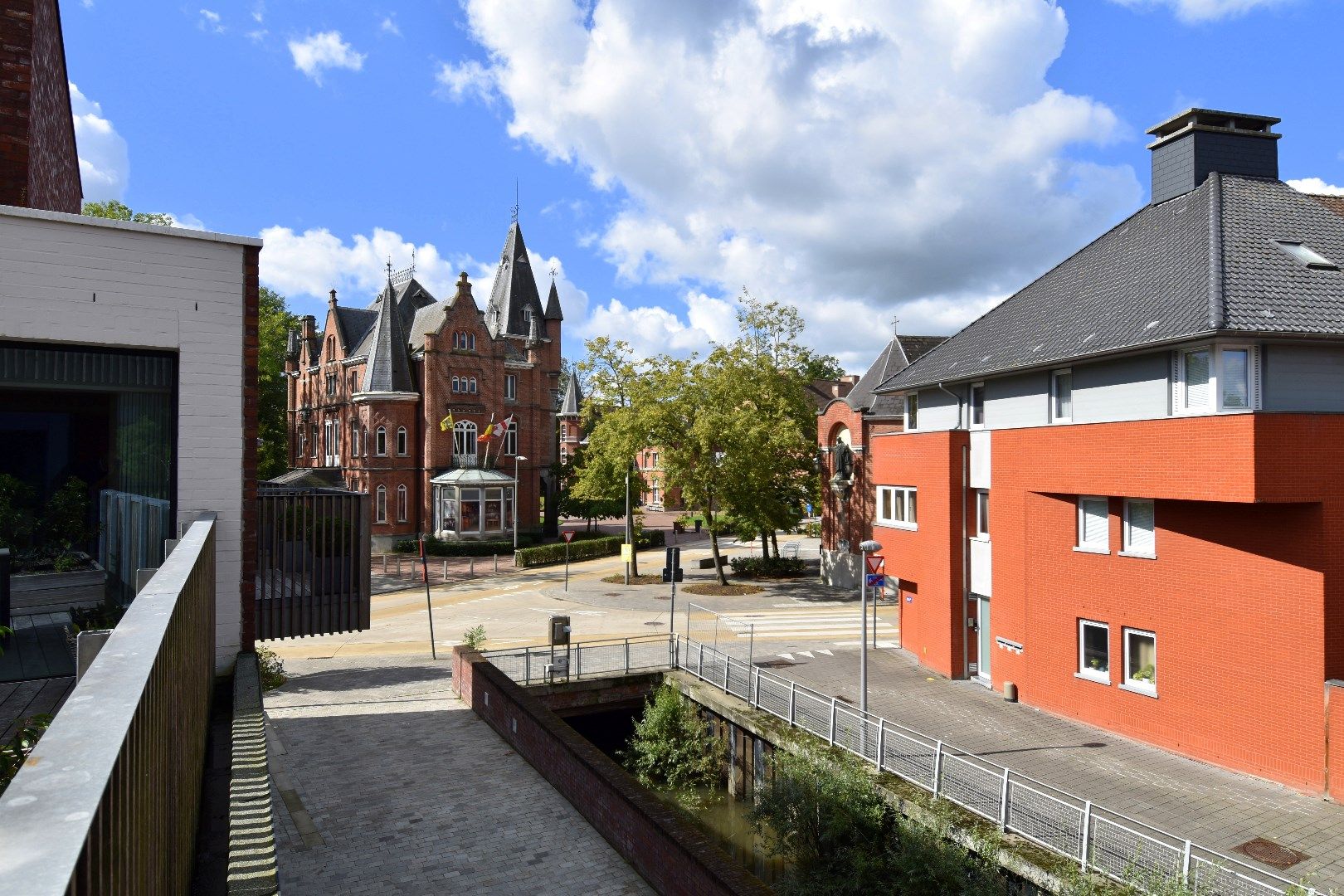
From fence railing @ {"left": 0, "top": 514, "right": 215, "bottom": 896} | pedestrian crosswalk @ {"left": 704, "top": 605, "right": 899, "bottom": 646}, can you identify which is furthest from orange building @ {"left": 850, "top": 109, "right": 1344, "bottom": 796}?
fence railing @ {"left": 0, "top": 514, "right": 215, "bottom": 896}

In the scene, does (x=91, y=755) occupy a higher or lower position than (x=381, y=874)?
higher

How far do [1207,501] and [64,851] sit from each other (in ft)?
51.1

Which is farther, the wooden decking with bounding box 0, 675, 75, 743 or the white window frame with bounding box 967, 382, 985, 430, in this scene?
the white window frame with bounding box 967, 382, 985, 430

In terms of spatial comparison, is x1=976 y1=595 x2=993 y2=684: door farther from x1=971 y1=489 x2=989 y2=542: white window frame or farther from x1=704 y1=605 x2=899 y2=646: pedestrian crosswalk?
x1=704 y1=605 x2=899 y2=646: pedestrian crosswalk

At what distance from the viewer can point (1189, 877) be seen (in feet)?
28.9

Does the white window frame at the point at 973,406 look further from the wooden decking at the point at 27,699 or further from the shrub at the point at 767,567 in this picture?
the shrub at the point at 767,567

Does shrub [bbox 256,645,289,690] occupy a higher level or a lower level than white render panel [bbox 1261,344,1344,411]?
lower

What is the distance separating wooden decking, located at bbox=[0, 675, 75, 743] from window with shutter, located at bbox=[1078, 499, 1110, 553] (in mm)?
15749

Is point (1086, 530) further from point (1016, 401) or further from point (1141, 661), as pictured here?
point (1016, 401)

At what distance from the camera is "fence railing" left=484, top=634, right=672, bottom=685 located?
18453mm

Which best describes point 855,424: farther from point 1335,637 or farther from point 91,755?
point 91,755

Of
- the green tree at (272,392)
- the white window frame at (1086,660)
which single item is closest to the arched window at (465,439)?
the green tree at (272,392)

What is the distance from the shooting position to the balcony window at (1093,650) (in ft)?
51.2

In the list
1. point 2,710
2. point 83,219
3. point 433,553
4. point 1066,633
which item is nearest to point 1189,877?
point 1066,633
